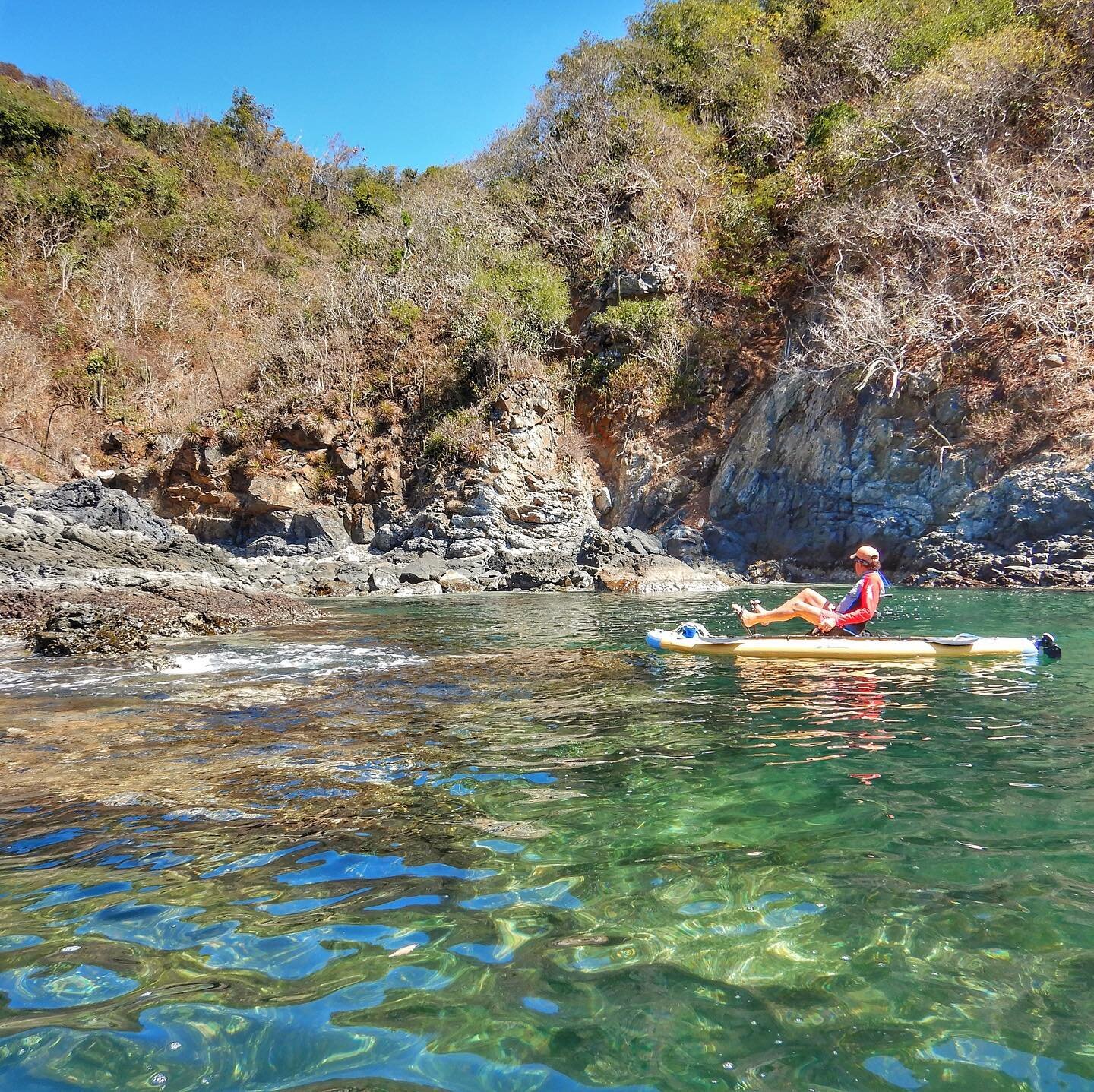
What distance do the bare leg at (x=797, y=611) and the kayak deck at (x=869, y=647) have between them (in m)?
0.31

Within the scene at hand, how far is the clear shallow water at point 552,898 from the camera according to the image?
1770 millimetres

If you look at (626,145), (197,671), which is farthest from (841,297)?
(197,671)

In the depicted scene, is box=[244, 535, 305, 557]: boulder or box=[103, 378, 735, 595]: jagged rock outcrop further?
box=[244, 535, 305, 557]: boulder

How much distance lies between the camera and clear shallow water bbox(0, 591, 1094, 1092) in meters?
1.77

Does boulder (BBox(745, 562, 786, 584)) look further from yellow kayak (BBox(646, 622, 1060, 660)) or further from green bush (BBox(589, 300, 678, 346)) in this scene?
yellow kayak (BBox(646, 622, 1060, 660))

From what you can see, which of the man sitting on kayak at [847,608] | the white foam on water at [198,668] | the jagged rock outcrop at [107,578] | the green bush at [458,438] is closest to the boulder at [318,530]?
the green bush at [458,438]

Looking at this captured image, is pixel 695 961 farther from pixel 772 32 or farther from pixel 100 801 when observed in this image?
pixel 772 32

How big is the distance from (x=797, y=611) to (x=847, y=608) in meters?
0.61

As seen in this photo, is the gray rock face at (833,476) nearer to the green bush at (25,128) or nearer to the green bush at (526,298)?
the green bush at (526,298)

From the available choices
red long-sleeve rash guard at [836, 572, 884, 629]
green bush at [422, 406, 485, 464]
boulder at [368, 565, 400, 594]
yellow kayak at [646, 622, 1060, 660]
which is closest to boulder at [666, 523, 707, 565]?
green bush at [422, 406, 485, 464]

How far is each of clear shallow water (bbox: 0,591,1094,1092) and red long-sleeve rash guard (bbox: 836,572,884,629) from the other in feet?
8.54

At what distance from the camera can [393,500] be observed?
2586 cm

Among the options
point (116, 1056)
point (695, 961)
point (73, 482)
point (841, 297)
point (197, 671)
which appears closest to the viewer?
point (116, 1056)

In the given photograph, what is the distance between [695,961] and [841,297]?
23035mm
